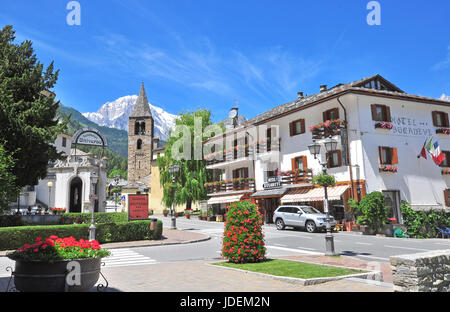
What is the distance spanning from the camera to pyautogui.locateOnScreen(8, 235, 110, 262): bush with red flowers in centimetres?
602

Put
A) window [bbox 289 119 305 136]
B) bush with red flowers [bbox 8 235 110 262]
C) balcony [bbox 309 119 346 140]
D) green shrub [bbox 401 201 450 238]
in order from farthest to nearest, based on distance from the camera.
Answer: window [bbox 289 119 305 136], balcony [bbox 309 119 346 140], green shrub [bbox 401 201 450 238], bush with red flowers [bbox 8 235 110 262]

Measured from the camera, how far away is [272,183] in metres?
31.7

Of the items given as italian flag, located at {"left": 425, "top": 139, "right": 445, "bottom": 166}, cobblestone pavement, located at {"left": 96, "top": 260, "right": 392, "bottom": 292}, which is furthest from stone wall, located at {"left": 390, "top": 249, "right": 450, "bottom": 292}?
italian flag, located at {"left": 425, "top": 139, "right": 445, "bottom": 166}

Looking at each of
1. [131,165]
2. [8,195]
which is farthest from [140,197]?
[131,165]

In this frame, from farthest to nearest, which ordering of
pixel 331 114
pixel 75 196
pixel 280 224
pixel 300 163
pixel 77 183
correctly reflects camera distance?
pixel 75 196 < pixel 77 183 < pixel 300 163 < pixel 331 114 < pixel 280 224

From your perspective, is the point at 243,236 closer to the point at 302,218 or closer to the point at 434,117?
the point at 302,218

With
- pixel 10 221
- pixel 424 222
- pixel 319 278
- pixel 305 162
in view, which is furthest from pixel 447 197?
pixel 10 221

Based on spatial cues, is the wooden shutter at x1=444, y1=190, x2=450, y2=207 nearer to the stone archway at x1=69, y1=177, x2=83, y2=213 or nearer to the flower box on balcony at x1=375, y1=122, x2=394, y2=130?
the flower box on balcony at x1=375, y1=122, x2=394, y2=130

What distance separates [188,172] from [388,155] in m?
25.1

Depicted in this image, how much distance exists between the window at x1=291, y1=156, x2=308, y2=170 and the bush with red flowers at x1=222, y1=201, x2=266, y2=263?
18.6m

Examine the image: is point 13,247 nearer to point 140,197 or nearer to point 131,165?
point 140,197

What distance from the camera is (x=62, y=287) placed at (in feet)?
19.6

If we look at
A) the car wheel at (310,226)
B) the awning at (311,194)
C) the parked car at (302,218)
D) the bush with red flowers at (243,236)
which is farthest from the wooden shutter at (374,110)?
the bush with red flowers at (243,236)
